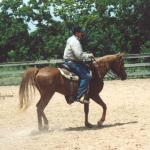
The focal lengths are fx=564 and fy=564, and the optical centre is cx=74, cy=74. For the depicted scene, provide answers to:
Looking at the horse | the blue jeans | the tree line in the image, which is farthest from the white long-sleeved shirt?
the tree line

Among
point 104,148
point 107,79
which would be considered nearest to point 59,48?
point 107,79

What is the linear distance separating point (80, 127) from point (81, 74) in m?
1.15

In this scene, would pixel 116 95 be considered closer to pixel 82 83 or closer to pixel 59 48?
pixel 82 83

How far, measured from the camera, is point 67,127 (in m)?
12.0

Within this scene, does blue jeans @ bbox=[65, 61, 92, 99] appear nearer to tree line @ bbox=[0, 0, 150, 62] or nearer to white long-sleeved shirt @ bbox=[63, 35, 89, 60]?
white long-sleeved shirt @ bbox=[63, 35, 89, 60]

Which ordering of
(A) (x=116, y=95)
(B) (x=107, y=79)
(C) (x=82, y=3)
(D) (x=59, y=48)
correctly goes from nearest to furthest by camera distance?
(A) (x=116, y=95) → (B) (x=107, y=79) → (D) (x=59, y=48) → (C) (x=82, y=3)

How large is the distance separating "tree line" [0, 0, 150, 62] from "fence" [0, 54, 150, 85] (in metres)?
4.71

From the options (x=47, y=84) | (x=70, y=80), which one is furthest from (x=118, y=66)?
(x=47, y=84)

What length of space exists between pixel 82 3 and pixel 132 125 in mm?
32800

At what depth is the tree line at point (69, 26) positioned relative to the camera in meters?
38.4

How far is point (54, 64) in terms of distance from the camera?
2742 cm

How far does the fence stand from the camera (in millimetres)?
26516

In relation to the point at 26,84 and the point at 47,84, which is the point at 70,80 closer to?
the point at 47,84

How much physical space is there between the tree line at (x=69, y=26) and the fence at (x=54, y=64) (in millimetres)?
4715
